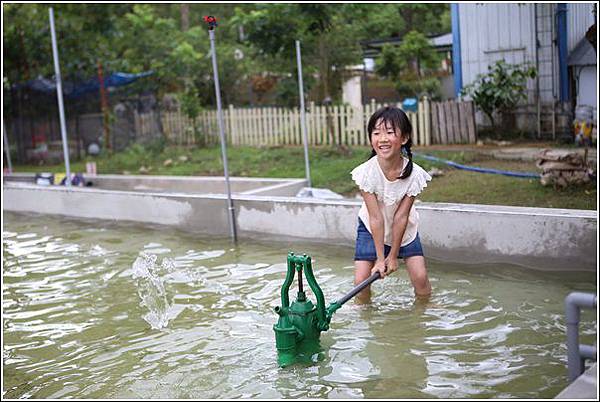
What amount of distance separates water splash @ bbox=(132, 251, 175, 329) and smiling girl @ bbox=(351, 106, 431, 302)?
1.57 metres

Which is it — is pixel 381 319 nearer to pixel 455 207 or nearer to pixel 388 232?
pixel 388 232

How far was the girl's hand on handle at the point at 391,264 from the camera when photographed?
4645mm

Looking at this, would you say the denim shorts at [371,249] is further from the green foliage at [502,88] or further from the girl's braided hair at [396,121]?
the green foliage at [502,88]

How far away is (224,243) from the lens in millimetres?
8125

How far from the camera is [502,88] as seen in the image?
44.9ft

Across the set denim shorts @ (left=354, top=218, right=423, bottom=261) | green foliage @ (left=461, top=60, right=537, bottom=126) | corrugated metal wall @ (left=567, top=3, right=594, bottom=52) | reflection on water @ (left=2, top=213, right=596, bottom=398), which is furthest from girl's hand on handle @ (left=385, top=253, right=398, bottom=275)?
corrugated metal wall @ (left=567, top=3, right=594, bottom=52)

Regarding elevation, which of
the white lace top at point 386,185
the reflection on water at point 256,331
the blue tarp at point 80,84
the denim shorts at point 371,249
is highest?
the blue tarp at point 80,84

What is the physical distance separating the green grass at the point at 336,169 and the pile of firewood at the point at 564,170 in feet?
0.30

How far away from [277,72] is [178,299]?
14728 millimetres

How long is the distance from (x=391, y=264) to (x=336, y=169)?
22.4 ft

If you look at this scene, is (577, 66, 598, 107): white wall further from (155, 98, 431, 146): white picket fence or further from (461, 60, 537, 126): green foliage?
(155, 98, 431, 146): white picket fence

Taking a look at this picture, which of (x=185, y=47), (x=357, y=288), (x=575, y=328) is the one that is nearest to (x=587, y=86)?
(x=185, y=47)

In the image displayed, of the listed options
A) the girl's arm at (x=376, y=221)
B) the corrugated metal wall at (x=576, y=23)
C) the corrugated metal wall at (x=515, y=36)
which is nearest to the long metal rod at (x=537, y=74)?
the corrugated metal wall at (x=515, y=36)

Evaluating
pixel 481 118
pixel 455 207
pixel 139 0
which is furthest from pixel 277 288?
pixel 139 0
